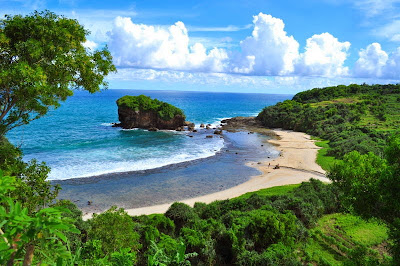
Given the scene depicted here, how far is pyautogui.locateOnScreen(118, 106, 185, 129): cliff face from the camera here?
86.1 meters

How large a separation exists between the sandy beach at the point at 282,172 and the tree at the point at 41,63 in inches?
880

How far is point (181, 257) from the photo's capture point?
5785mm

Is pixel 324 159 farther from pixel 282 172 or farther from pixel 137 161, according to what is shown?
pixel 137 161

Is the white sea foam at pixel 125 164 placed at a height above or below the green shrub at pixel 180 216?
below

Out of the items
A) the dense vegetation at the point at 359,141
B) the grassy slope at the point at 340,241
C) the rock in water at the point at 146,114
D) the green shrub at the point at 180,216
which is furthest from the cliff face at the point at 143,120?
the grassy slope at the point at 340,241

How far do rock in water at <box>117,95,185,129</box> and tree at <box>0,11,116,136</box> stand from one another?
74.8 metres

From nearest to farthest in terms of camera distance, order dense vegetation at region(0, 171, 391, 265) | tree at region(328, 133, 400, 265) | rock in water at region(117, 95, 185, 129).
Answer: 1. tree at region(328, 133, 400, 265)
2. dense vegetation at region(0, 171, 391, 265)
3. rock in water at region(117, 95, 185, 129)

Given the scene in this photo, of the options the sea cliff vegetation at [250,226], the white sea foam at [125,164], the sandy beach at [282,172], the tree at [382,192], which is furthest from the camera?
the white sea foam at [125,164]

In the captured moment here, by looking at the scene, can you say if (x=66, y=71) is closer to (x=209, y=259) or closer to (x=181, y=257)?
(x=181, y=257)

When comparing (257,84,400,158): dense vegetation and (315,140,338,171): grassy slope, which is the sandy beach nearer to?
(315,140,338,171): grassy slope

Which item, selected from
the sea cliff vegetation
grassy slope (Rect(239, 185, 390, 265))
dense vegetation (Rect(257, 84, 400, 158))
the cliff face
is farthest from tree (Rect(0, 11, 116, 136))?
the cliff face

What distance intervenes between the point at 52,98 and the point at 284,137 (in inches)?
3021

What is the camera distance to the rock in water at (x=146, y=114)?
85.1 meters

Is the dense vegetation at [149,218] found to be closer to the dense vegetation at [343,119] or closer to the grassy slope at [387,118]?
the dense vegetation at [343,119]
